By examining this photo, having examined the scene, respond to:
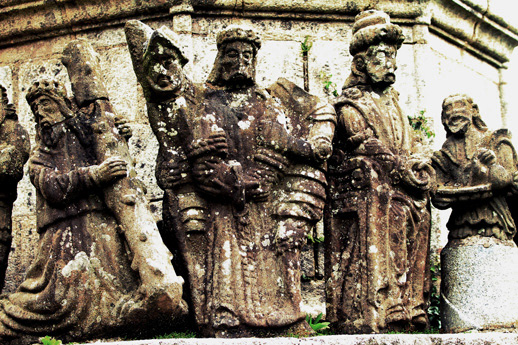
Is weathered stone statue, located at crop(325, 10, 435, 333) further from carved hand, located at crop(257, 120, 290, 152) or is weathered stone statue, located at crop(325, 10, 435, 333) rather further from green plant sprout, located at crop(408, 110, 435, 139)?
green plant sprout, located at crop(408, 110, 435, 139)

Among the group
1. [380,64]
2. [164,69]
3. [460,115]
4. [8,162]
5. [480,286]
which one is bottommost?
[480,286]

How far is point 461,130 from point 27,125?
184 inches

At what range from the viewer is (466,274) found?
7.46 m

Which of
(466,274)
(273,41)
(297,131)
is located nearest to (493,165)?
(466,274)

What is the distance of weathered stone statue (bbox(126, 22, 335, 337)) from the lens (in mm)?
6461

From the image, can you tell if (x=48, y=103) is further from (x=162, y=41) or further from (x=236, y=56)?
(x=236, y=56)

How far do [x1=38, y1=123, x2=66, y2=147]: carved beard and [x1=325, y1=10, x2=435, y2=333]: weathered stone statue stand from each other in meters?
2.38

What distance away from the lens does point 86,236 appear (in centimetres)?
652

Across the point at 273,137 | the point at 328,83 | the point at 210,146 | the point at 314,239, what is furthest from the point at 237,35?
the point at 314,239

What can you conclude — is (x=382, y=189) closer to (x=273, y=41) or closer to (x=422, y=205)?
(x=422, y=205)

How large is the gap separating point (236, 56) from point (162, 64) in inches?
26.0

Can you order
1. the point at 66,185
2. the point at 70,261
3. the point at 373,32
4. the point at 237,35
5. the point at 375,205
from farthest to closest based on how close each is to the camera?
1. the point at 373,32
2. the point at 375,205
3. the point at 237,35
4. the point at 66,185
5. the point at 70,261

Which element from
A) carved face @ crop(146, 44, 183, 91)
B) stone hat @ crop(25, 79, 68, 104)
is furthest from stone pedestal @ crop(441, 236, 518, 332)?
stone hat @ crop(25, 79, 68, 104)

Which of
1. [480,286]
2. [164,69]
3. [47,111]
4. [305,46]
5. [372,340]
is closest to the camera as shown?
[372,340]
